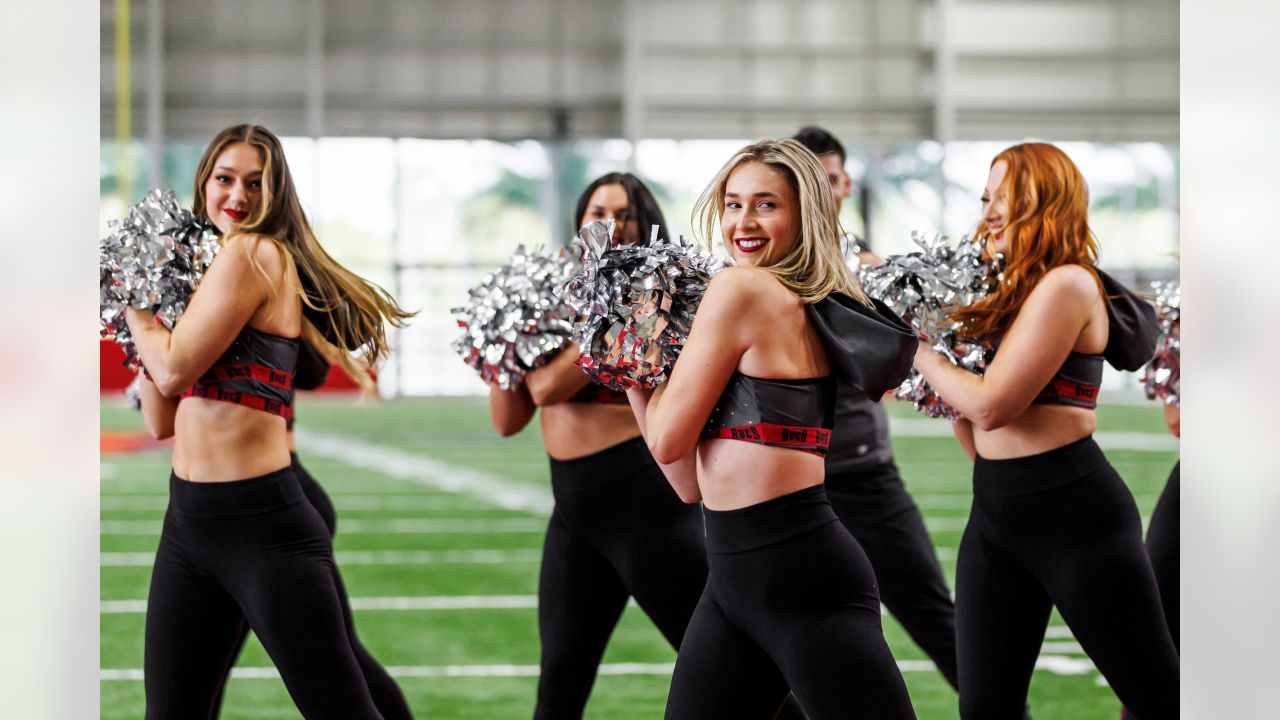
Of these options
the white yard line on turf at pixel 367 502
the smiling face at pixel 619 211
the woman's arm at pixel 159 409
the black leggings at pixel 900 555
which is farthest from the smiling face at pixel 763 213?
the white yard line on turf at pixel 367 502

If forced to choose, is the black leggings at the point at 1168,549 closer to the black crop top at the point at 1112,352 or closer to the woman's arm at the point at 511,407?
the black crop top at the point at 1112,352

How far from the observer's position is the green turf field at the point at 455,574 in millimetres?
4637

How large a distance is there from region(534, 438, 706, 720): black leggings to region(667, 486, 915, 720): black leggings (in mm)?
814

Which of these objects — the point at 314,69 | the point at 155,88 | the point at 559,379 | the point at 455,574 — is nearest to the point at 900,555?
the point at 559,379

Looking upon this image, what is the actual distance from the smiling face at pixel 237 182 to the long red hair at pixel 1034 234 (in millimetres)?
1487

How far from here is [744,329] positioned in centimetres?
223

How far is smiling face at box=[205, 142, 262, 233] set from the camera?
290 cm

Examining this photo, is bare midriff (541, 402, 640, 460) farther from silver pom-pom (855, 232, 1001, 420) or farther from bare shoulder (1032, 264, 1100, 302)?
bare shoulder (1032, 264, 1100, 302)

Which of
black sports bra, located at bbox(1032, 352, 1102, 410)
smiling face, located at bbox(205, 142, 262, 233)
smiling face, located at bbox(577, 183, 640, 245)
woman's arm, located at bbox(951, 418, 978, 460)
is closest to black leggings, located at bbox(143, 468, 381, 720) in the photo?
smiling face, located at bbox(205, 142, 262, 233)

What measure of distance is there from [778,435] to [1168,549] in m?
1.71
